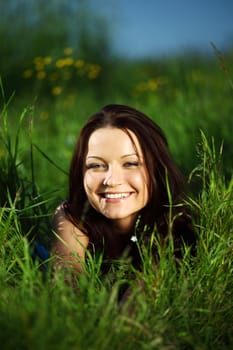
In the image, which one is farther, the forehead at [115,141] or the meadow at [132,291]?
the forehead at [115,141]

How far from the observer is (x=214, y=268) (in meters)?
2.42

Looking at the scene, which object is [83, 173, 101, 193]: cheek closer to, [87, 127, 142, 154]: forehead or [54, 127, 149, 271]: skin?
[54, 127, 149, 271]: skin

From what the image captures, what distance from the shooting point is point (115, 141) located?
2.75 meters

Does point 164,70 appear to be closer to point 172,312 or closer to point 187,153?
point 187,153

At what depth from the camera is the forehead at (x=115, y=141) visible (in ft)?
9.03

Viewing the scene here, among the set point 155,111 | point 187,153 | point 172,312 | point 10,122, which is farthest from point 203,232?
point 10,122

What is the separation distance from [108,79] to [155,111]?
3.85 metres

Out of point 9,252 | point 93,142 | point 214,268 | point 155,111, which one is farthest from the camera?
point 155,111

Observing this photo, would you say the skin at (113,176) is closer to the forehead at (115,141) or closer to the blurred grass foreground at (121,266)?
the forehead at (115,141)

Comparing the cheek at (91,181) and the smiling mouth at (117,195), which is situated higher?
the cheek at (91,181)

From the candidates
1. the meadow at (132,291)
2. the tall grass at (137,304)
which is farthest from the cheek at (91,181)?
the tall grass at (137,304)

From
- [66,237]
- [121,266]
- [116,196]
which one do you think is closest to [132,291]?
[121,266]

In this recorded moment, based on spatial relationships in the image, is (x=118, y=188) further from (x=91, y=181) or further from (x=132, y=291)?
(x=132, y=291)

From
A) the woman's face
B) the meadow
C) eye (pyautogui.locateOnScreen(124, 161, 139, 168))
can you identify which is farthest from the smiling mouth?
the meadow
